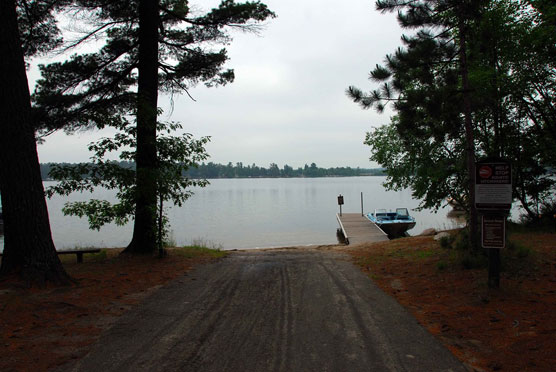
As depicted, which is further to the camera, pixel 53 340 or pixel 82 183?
pixel 82 183

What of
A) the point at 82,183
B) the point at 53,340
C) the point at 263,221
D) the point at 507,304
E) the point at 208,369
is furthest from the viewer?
the point at 263,221

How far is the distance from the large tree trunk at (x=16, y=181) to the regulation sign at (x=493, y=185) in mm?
6904

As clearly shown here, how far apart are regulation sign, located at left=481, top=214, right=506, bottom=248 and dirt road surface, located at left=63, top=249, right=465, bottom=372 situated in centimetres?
165

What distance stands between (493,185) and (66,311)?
6.26 metres

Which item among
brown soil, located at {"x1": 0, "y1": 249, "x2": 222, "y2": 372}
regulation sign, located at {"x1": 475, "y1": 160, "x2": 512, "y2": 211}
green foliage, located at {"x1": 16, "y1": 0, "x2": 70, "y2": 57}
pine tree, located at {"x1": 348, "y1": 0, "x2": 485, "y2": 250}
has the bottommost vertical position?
brown soil, located at {"x1": 0, "y1": 249, "x2": 222, "y2": 372}

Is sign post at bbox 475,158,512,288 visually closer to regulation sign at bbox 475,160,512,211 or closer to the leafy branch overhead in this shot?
regulation sign at bbox 475,160,512,211

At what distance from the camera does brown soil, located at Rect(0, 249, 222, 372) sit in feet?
12.0

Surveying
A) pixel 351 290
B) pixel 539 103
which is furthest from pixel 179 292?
pixel 539 103

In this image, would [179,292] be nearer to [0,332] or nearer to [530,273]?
[0,332]

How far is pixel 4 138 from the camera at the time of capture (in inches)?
244

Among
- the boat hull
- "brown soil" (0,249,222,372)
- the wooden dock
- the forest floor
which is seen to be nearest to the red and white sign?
the forest floor

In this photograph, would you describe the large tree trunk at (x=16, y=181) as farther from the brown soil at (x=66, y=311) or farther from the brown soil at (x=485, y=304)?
the brown soil at (x=485, y=304)

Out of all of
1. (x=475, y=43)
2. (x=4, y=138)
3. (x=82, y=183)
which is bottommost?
(x=82, y=183)

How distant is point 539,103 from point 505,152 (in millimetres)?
2156
